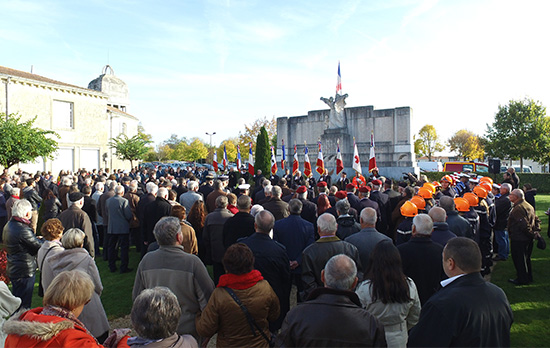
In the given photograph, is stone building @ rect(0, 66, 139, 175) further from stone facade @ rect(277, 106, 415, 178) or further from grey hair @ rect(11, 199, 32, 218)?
grey hair @ rect(11, 199, 32, 218)

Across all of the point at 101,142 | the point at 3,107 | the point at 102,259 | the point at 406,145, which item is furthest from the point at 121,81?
the point at 102,259

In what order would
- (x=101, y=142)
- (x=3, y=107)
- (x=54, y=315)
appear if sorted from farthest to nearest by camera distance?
(x=101, y=142) < (x=3, y=107) < (x=54, y=315)

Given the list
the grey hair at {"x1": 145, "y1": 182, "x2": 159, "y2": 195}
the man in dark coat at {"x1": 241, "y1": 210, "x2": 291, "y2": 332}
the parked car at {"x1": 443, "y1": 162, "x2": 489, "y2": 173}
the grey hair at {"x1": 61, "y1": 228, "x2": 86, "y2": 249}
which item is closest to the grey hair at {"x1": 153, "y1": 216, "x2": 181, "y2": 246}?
the man in dark coat at {"x1": 241, "y1": 210, "x2": 291, "y2": 332}

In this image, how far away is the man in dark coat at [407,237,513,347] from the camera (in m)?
2.55

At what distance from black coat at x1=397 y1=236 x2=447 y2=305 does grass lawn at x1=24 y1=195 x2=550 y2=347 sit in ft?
6.53

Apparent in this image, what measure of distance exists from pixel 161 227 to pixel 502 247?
348 inches

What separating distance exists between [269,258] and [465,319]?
2330mm

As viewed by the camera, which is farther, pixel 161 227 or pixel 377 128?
pixel 377 128

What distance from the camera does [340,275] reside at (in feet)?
8.98

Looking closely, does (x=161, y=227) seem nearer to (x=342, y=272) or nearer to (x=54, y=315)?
(x=54, y=315)

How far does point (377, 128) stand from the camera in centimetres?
2797

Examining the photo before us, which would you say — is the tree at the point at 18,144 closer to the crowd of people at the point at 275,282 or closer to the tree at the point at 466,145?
the crowd of people at the point at 275,282

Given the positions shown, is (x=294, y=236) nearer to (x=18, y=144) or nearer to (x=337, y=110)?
(x=18, y=144)

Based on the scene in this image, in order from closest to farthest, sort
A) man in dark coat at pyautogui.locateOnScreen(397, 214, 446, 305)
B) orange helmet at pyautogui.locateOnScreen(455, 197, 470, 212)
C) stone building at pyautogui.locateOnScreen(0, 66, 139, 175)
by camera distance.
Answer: man in dark coat at pyautogui.locateOnScreen(397, 214, 446, 305)
orange helmet at pyautogui.locateOnScreen(455, 197, 470, 212)
stone building at pyautogui.locateOnScreen(0, 66, 139, 175)
